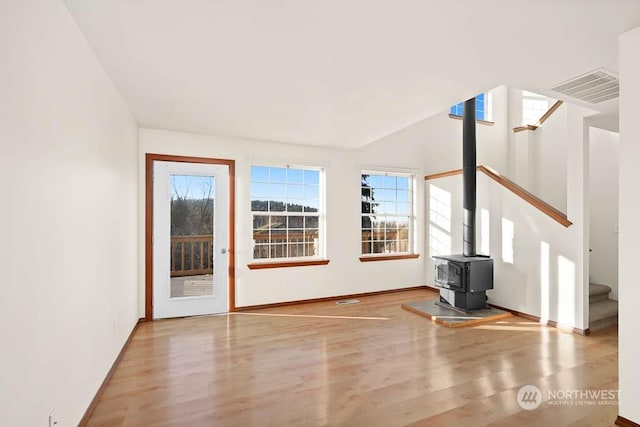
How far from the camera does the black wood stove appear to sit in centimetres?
448

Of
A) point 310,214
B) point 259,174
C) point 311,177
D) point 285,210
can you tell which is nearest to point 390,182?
point 311,177

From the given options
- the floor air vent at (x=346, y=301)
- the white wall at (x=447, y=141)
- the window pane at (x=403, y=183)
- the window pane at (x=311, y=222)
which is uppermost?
the white wall at (x=447, y=141)

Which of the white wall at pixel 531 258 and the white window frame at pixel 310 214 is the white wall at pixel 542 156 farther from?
the white window frame at pixel 310 214

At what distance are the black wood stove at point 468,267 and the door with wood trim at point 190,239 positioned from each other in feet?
10.3

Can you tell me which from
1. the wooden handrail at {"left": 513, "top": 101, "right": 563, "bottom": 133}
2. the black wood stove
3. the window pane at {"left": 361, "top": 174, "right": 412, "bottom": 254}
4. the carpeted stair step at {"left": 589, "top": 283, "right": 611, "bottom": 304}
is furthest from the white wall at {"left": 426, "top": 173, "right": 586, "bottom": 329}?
the wooden handrail at {"left": 513, "top": 101, "right": 563, "bottom": 133}

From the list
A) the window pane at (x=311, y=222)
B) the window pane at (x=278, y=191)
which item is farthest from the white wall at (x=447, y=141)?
the window pane at (x=278, y=191)

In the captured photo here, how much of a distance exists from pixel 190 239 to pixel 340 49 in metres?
3.31

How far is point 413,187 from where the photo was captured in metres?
6.13

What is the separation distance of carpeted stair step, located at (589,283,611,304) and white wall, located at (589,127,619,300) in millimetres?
147

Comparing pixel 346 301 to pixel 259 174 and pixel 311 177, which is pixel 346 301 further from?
pixel 259 174

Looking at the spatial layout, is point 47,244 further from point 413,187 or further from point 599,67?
point 413,187

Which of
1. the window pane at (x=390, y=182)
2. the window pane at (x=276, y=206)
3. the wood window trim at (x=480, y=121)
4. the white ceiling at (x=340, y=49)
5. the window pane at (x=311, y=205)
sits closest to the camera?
the white ceiling at (x=340, y=49)

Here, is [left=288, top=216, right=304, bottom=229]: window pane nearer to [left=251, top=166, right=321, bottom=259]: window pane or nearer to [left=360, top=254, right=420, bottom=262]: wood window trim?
[left=251, top=166, right=321, bottom=259]: window pane

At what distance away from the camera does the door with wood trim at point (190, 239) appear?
4.38 m
